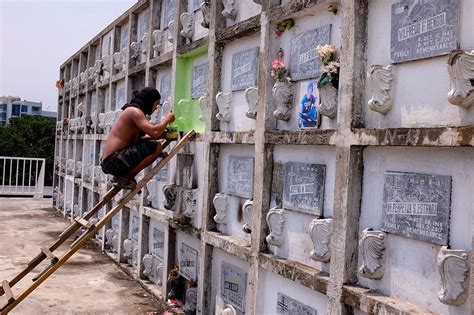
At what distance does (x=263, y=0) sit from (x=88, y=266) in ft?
18.9

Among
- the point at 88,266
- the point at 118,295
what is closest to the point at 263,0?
the point at 118,295

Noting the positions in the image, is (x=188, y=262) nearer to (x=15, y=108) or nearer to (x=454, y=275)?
(x=454, y=275)

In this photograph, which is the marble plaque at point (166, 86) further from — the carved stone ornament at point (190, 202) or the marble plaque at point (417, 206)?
the marble plaque at point (417, 206)

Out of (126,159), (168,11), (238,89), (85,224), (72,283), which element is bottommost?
(72,283)

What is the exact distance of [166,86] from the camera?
7688mm

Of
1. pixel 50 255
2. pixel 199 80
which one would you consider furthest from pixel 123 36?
pixel 50 255

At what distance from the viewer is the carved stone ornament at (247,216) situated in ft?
16.6

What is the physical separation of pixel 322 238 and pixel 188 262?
2843mm

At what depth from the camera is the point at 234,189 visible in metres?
5.52

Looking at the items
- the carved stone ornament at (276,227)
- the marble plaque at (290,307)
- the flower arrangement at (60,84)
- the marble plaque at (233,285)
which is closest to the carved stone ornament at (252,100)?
the carved stone ornament at (276,227)

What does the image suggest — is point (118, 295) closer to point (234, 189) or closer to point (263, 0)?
point (234, 189)

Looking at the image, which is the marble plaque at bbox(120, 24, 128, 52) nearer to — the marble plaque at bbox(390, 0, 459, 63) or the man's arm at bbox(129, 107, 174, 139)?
the man's arm at bbox(129, 107, 174, 139)

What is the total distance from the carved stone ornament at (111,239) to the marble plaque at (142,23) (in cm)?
353

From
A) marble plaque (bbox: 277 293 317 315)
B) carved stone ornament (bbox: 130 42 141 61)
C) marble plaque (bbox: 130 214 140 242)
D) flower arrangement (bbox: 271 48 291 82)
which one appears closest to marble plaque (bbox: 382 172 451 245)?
marble plaque (bbox: 277 293 317 315)
